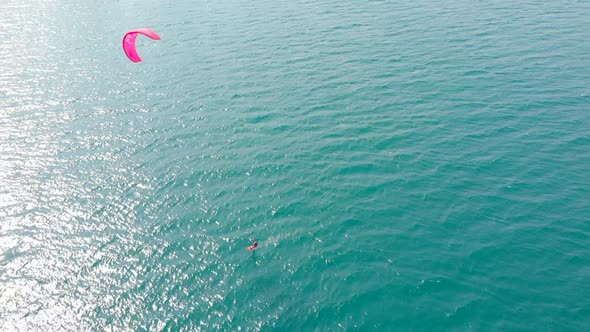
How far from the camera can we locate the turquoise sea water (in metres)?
31.0

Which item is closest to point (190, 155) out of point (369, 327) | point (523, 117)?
point (369, 327)

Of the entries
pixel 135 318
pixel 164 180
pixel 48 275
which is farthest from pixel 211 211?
pixel 48 275

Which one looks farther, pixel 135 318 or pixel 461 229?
pixel 461 229

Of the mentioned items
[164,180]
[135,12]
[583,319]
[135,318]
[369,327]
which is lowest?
[583,319]

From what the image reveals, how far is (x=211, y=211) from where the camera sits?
40.3 m

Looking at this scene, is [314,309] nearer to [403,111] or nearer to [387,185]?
[387,185]

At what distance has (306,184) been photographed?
43.4 m

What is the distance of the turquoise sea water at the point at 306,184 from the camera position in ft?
102

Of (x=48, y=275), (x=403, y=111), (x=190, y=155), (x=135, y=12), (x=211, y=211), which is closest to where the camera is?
(x=48, y=275)

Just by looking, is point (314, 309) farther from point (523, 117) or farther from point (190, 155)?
point (523, 117)

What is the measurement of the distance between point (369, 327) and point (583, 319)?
1724cm

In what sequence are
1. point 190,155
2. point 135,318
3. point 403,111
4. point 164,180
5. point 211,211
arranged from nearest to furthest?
point 135,318, point 211,211, point 164,180, point 190,155, point 403,111

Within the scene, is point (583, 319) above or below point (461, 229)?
below

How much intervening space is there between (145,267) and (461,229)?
105 ft
